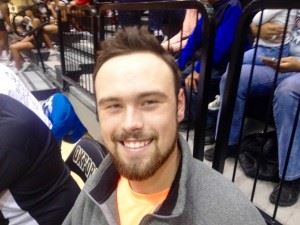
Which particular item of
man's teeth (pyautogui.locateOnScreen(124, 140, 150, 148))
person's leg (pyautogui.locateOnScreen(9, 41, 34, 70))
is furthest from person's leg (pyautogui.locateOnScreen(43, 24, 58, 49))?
man's teeth (pyautogui.locateOnScreen(124, 140, 150, 148))

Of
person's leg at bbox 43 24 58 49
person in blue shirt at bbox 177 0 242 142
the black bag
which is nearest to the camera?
the black bag

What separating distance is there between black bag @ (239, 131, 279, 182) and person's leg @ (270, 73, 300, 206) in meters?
0.16

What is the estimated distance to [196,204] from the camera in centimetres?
89

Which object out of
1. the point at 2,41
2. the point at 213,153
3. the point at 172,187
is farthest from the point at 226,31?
the point at 2,41

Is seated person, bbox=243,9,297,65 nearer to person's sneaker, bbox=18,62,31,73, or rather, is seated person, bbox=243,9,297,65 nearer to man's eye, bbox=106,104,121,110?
man's eye, bbox=106,104,121,110

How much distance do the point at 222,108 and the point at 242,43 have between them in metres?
0.35

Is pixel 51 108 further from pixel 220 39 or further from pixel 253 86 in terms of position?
pixel 253 86

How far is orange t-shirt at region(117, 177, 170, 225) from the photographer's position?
3.26ft

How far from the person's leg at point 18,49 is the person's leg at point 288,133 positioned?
6.26 m

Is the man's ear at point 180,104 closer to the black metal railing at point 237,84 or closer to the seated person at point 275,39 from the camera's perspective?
the black metal railing at point 237,84

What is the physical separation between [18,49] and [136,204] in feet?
22.0

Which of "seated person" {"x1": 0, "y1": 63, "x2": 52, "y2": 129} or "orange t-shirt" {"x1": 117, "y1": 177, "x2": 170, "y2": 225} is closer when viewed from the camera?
"orange t-shirt" {"x1": 117, "y1": 177, "x2": 170, "y2": 225}

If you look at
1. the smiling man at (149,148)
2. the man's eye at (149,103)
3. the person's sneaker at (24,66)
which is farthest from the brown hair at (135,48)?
the person's sneaker at (24,66)

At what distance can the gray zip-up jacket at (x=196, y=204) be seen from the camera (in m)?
0.85
